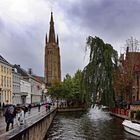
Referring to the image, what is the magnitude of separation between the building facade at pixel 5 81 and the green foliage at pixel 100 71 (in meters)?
27.1

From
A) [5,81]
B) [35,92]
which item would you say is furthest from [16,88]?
[35,92]

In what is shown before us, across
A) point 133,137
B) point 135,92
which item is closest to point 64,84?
point 135,92

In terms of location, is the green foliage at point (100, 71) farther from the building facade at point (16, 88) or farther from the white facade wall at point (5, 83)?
the building facade at point (16, 88)

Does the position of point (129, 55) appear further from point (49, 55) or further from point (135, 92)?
point (49, 55)

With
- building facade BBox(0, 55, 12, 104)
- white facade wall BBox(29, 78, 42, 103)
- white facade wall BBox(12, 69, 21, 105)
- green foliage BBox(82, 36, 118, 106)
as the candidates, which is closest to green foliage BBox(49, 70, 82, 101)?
white facade wall BBox(12, 69, 21, 105)

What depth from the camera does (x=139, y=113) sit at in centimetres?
4519

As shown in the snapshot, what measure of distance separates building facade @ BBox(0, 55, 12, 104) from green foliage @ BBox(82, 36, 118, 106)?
27131 mm

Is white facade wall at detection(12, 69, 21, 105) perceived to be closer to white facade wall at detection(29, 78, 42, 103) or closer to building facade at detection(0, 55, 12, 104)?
building facade at detection(0, 55, 12, 104)

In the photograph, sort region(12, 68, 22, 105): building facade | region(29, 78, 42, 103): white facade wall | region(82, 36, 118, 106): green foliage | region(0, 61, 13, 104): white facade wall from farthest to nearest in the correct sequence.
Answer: region(29, 78, 42, 103): white facade wall, region(12, 68, 22, 105): building facade, region(0, 61, 13, 104): white facade wall, region(82, 36, 118, 106): green foliage

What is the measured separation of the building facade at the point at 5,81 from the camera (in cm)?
8182

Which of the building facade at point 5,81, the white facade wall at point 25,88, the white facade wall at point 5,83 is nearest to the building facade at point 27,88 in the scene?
the white facade wall at point 25,88

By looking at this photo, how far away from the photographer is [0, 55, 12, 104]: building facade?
268 feet

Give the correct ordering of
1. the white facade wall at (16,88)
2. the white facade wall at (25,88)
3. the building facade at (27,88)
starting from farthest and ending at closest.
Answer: the building facade at (27,88) < the white facade wall at (25,88) < the white facade wall at (16,88)

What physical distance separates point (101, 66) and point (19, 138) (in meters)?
42.8
